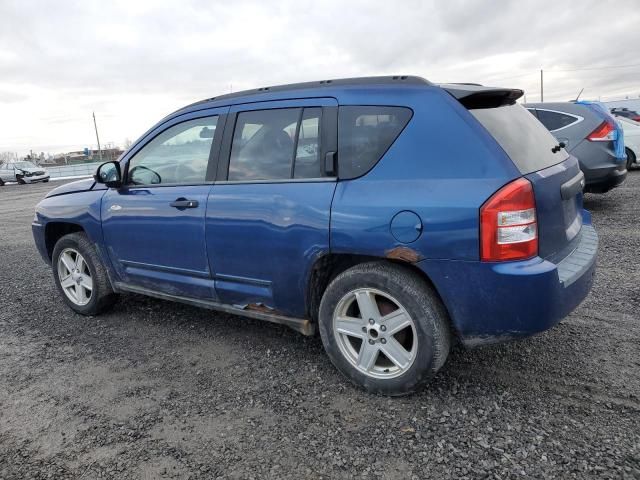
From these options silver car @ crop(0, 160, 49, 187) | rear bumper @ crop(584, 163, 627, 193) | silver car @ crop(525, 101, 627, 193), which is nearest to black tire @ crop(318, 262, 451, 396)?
silver car @ crop(525, 101, 627, 193)

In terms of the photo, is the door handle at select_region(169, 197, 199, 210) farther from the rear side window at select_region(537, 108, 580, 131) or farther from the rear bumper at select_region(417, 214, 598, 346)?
the rear side window at select_region(537, 108, 580, 131)

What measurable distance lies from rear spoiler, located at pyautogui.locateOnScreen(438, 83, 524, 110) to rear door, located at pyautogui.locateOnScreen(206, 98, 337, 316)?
713 millimetres

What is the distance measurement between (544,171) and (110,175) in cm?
317

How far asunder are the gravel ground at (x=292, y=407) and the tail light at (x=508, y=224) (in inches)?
35.1

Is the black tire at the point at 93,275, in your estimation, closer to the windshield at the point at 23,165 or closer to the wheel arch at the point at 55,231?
the wheel arch at the point at 55,231

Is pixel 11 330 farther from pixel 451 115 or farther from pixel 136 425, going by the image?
pixel 451 115

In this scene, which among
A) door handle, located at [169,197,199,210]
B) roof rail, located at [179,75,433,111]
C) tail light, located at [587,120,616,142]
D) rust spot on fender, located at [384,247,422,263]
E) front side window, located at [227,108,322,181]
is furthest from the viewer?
tail light, located at [587,120,616,142]

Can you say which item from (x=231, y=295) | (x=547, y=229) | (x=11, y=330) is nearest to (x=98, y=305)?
(x=11, y=330)

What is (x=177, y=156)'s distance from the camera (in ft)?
12.4

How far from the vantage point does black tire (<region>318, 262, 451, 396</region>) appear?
8.78ft

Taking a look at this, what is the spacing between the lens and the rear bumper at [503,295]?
246cm

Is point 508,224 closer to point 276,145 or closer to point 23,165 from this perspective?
point 276,145

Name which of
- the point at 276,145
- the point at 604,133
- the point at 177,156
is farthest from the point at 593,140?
the point at 177,156

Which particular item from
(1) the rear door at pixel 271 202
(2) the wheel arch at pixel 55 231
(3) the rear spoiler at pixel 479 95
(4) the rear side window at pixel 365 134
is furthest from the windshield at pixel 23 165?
(3) the rear spoiler at pixel 479 95
